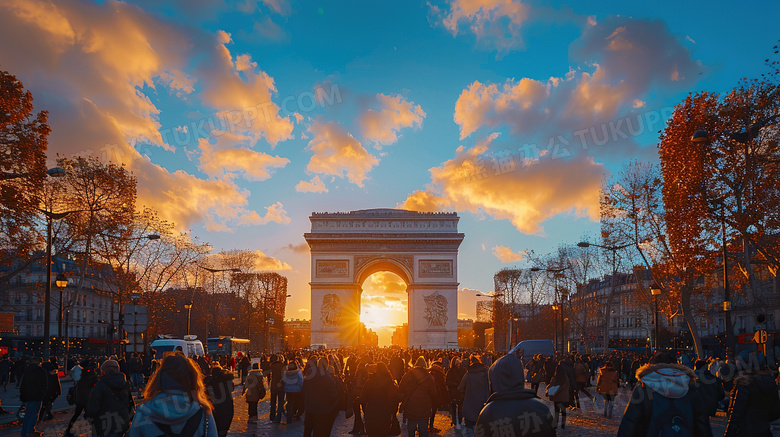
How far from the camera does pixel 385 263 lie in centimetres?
6488

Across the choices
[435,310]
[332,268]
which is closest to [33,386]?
[332,268]

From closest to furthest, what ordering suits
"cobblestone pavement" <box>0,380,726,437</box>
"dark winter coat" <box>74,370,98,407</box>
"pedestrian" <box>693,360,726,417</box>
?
1. "pedestrian" <box>693,360,726,417</box>
2. "dark winter coat" <box>74,370,98,407</box>
3. "cobblestone pavement" <box>0,380,726,437</box>

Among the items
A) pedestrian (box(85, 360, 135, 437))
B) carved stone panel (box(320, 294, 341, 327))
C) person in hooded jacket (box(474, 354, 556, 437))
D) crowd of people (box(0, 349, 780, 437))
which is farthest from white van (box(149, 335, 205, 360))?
person in hooded jacket (box(474, 354, 556, 437))

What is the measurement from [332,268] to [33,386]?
164ft

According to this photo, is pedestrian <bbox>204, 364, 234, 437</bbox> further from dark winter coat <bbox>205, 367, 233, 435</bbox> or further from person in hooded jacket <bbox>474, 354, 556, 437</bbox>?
person in hooded jacket <bbox>474, 354, 556, 437</bbox>

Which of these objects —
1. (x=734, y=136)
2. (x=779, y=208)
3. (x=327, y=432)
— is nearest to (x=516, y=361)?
(x=327, y=432)

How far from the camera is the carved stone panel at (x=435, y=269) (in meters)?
62.7

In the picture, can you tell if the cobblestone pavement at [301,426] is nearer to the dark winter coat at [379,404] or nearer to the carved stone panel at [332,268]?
the dark winter coat at [379,404]

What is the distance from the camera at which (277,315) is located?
281ft

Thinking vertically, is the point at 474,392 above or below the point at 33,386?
above

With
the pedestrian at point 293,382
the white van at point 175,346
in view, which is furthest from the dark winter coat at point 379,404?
the white van at point 175,346

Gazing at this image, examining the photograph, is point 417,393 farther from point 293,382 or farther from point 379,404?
point 293,382

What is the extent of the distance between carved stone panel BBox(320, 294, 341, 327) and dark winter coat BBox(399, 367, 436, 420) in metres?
51.5

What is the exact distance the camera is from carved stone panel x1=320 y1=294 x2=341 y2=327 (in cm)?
6156
